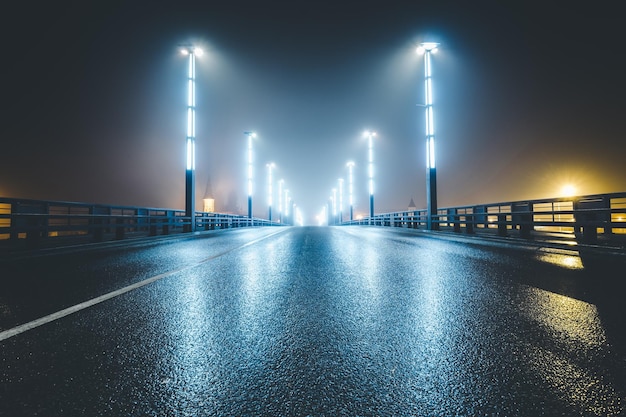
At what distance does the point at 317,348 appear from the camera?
231cm

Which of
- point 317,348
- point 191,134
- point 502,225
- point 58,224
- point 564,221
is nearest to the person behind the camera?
point 317,348

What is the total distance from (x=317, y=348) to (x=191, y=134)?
17.3 meters

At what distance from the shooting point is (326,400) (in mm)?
1630

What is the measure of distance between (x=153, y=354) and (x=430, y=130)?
18.3 metres

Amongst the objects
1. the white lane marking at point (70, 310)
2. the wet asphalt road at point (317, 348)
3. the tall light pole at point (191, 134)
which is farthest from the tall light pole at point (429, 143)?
the white lane marking at point (70, 310)

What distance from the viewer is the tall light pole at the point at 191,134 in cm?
1738

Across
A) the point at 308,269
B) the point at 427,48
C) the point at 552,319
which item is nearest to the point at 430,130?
the point at 427,48

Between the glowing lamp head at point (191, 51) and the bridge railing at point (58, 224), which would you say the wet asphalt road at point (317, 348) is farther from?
the glowing lamp head at point (191, 51)

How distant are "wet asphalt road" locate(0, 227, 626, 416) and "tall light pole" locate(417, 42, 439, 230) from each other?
45.2 feet

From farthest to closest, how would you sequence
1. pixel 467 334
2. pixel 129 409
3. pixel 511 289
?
1. pixel 511 289
2. pixel 467 334
3. pixel 129 409

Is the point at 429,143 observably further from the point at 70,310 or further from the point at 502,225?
the point at 70,310

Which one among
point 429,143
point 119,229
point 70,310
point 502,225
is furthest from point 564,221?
point 119,229

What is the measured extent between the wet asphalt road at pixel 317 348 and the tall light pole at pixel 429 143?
13.8 metres

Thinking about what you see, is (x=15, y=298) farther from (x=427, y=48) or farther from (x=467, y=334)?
(x=427, y=48)
